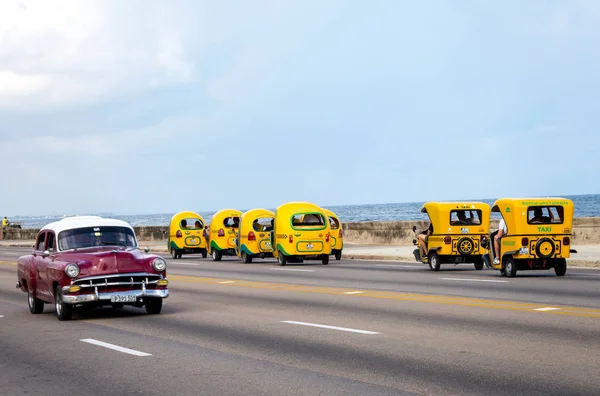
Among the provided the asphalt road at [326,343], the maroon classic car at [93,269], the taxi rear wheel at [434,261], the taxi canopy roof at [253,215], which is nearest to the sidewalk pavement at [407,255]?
the taxi rear wheel at [434,261]

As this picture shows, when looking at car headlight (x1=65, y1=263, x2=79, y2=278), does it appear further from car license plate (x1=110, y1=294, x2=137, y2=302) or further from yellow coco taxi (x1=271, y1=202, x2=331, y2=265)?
yellow coco taxi (x1=271, y1=202, x2=331, y2=265)

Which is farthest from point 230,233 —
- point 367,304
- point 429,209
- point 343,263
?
point 367,304

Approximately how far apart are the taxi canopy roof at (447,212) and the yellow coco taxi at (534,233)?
3152mm

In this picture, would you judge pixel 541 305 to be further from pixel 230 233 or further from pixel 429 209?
pixel 230 233

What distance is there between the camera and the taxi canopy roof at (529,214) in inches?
936

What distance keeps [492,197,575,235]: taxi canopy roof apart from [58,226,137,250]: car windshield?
10209 mm

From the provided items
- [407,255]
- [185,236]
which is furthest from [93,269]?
[185,236]

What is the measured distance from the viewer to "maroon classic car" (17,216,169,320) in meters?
15.7

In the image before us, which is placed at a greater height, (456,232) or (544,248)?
(456,232)

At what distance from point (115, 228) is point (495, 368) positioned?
29.3ft

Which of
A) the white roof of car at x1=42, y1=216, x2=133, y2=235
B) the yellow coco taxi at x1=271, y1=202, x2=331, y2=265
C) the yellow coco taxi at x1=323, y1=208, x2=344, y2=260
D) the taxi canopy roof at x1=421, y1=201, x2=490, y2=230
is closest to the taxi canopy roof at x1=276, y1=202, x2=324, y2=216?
the yellow coco taxi at x1=271, y1=202, x2=331, y2=265

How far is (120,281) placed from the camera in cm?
1580

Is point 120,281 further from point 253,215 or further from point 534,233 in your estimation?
point 253,215

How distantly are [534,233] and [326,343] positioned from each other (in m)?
12.4
